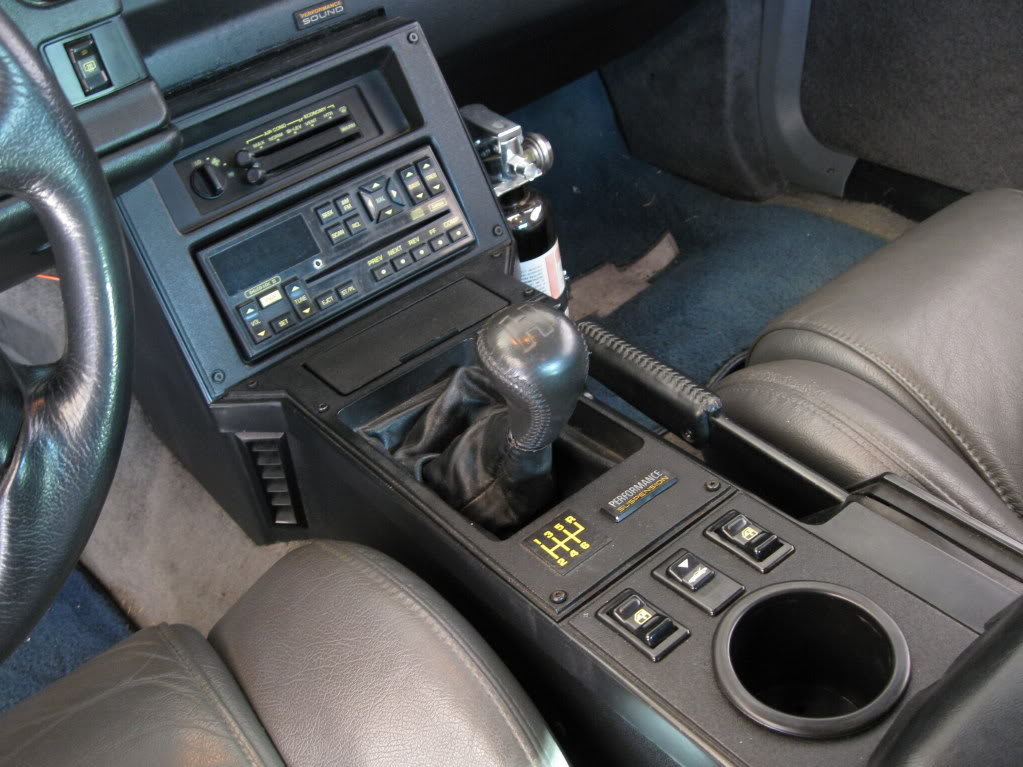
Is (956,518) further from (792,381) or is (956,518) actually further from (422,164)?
(422,164)

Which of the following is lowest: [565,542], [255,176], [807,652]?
[807,652]

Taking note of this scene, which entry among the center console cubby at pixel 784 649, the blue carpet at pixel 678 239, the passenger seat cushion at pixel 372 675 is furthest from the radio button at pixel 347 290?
the blue carpet at pixel 678 239

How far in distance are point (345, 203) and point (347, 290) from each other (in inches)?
4.3

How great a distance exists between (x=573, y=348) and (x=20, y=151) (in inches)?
16.2

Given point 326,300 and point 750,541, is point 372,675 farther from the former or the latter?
point 326,300

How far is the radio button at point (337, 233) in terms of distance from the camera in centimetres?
122

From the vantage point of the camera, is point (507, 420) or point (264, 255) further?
point (264, 255)

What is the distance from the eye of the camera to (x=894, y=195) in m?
2.02

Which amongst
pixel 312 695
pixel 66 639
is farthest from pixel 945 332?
pixel 66 639

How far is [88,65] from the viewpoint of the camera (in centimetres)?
100

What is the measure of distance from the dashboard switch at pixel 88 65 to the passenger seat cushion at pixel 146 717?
0.54 metres

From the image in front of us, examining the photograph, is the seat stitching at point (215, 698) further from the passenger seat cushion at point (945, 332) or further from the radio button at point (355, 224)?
the passenger seat cushion at point (945, 332)

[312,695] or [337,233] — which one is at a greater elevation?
[337,233]

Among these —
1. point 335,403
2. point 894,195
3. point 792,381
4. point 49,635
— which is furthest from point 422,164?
point 894,195
